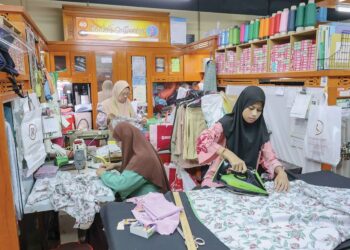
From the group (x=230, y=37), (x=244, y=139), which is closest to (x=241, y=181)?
(x=244, y=139)

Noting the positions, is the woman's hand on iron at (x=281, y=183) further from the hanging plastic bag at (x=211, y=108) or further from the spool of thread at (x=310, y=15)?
the spool of thread at (x=310, y=15)

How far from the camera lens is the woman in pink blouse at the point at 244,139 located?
1.98 m

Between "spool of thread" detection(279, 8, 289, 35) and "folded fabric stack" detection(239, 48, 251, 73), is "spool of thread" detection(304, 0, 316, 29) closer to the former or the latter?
"spool of thread" detection(279, 8, 289, 35)

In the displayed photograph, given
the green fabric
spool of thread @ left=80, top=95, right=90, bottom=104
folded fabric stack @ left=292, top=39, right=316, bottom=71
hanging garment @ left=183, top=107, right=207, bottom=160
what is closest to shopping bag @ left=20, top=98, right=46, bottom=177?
the green fabric

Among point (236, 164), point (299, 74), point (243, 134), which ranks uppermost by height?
point (299, 74)

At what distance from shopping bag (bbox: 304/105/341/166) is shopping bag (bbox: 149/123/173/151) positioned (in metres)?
1.62

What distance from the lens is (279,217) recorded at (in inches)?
55.8

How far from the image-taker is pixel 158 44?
570cm

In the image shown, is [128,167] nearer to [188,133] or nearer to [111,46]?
[188,133]

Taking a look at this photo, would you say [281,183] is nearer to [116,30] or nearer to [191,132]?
[191,132]

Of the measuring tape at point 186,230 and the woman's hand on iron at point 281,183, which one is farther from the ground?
the woman's hand on iron at point 281,183

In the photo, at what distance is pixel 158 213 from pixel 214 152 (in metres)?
0.72

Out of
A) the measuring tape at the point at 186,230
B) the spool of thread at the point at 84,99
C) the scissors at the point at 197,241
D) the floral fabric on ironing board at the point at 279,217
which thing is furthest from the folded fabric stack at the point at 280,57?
the spool of thread at the point at 84,99

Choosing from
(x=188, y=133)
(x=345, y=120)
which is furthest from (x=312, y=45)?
(x=188, y=133)
